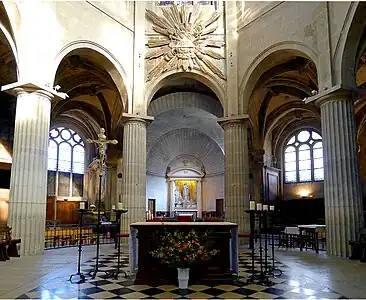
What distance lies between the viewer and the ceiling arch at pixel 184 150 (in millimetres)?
23547

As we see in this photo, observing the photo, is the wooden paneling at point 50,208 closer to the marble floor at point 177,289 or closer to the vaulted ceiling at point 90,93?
the vaulted ceiling at point 90,93

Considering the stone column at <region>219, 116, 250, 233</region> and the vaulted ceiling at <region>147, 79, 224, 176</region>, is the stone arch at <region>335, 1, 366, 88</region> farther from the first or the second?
the vaulted ceiling at <region>147, 79, 224, 176</region>

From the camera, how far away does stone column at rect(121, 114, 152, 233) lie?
44.2 feet

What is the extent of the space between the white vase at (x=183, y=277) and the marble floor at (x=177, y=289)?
12 centimetres

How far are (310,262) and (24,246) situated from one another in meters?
7.54

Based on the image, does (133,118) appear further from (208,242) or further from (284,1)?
(208,242)

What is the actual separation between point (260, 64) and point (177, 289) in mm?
9976

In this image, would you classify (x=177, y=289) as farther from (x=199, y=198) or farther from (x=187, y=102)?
(x=199, y=198)

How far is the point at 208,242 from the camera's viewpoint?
6527mm

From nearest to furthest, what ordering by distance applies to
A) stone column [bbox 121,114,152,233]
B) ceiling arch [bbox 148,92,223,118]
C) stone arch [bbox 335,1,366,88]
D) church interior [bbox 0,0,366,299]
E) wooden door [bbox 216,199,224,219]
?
1. church interior [bbox 0,0,366,299]
2. stone arch [bbox 335,1,366,88]
3. stone column [bbox 121,114,152,233]
4. ceiling arch [bbox 148,92,223,118]
5. wooden door [bbox 216,199,224,219]

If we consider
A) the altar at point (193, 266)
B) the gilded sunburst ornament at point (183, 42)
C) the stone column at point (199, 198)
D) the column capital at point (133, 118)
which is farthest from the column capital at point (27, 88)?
the stone column at point (199, 198)

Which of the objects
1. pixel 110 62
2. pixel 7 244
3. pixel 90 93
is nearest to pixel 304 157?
pixel 90 93

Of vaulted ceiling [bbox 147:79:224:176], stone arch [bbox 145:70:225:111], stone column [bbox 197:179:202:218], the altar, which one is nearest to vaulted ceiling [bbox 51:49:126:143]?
stone arch [bbox 145:70:225:111]

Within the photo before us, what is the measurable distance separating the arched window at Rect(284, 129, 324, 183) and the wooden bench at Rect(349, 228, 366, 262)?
1358 cm
